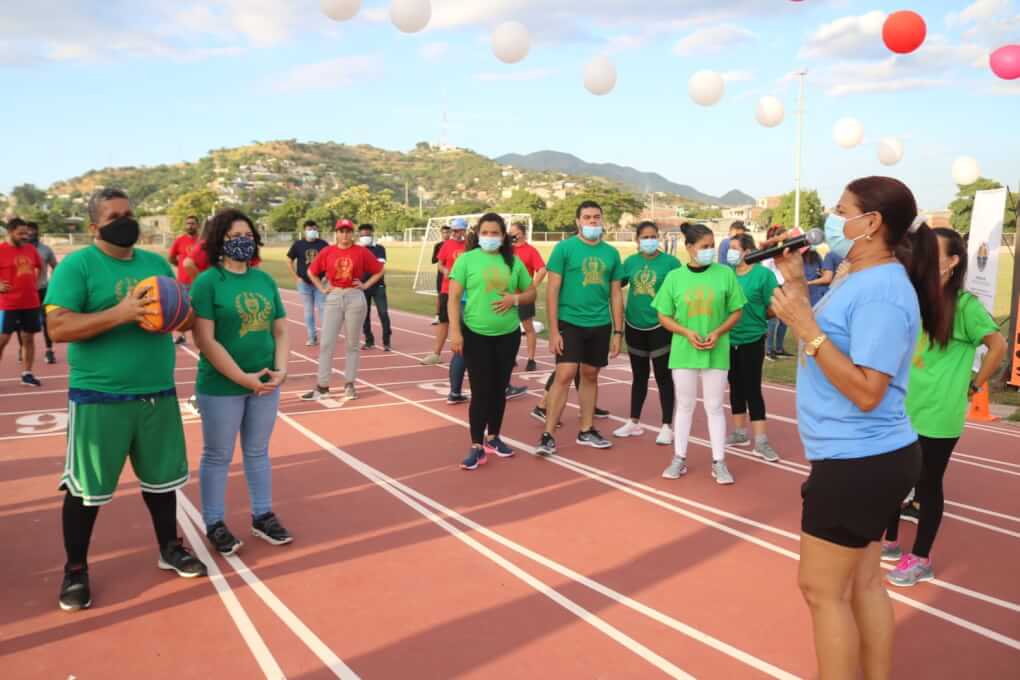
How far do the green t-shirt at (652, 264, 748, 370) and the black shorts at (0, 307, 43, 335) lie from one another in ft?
26.6

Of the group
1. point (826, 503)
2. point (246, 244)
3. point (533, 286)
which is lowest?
point (826, 503)

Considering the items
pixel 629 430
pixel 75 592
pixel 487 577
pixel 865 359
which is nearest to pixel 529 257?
pixel 629 430

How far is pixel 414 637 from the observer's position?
11.4 feet

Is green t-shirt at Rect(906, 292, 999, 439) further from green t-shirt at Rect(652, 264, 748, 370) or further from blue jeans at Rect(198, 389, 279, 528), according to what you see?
blue jeans at Rect(198, 389, 279, 528)

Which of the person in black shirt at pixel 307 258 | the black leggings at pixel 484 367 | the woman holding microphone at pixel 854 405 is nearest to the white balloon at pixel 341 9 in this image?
the person in black shirt at pixel 307 258

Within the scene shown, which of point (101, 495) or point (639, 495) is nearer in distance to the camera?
point (101, 495)

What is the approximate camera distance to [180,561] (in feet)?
13.4

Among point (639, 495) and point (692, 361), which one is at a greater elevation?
point (692, 361)

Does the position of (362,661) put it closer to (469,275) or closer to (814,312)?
(814,312)

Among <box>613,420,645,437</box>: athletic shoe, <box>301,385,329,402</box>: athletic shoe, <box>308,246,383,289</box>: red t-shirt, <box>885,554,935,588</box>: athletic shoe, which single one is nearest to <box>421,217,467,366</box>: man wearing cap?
<box>308,246,383,289</box>: red t-shirt

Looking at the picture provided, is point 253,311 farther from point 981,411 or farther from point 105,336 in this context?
point 981,411

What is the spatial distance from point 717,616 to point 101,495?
3160mm

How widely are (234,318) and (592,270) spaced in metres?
3.32

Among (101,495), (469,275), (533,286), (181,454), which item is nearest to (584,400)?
(533,286)
